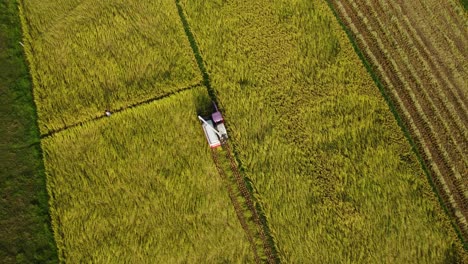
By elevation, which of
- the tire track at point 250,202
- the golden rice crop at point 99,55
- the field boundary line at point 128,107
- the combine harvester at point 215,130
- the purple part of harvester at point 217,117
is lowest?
the tire track at point 250,202

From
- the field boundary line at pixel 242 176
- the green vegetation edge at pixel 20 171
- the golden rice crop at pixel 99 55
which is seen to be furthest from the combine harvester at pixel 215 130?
the green vegetation edge at pixel 20 171

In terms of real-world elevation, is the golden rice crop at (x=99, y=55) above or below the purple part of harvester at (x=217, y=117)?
above

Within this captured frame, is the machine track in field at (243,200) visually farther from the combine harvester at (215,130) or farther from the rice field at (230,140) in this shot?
the combine harvester at (215,130)

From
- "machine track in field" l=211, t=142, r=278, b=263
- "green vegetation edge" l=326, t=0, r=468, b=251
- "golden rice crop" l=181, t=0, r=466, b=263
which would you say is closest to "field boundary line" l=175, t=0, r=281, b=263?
"machine track in field" l=211, t=142, r=278, b=263

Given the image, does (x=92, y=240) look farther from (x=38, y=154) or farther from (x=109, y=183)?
(x=38, y=154)

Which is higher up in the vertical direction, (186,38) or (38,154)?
(186,38)

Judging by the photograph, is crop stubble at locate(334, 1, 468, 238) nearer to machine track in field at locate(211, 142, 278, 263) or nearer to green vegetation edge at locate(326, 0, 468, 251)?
green vegetation edge at locate(326, 0, 468, 251)

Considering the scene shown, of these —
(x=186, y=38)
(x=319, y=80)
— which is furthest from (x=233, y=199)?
(x=186, y=38)
